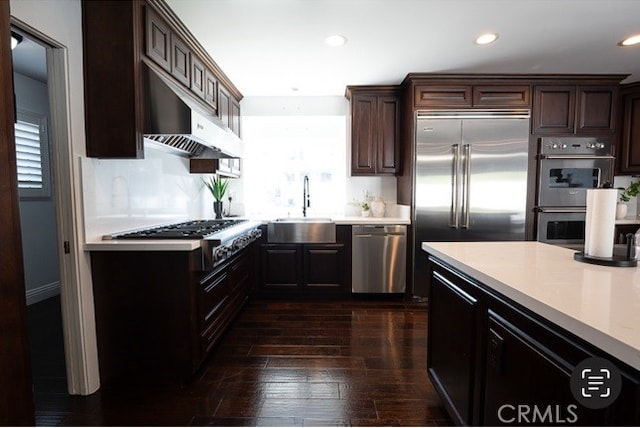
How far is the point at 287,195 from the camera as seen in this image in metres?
4.28

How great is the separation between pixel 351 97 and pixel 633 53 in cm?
267

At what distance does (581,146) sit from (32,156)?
6.07 m

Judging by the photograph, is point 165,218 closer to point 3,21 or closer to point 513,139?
point 3,21

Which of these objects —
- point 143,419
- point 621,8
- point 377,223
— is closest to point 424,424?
point 143,419

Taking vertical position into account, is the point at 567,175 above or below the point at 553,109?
below

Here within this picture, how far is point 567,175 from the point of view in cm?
329

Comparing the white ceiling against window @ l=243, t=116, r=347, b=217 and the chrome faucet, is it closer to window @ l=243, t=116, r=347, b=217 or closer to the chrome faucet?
window @ l=243, t=116, r=347, b=217

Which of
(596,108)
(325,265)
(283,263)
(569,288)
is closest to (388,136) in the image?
(325,265)

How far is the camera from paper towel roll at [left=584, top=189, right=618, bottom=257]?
3.90ft

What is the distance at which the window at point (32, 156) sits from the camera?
3142mm

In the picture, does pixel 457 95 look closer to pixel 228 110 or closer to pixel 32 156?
pixel 228 110

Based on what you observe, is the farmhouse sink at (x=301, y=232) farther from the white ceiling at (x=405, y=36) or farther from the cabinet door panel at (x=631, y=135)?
the cabinet door panel at (x=631, y=135)

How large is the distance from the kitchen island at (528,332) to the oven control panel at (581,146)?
7.47 ft

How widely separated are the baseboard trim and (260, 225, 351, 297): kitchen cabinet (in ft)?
8.05
